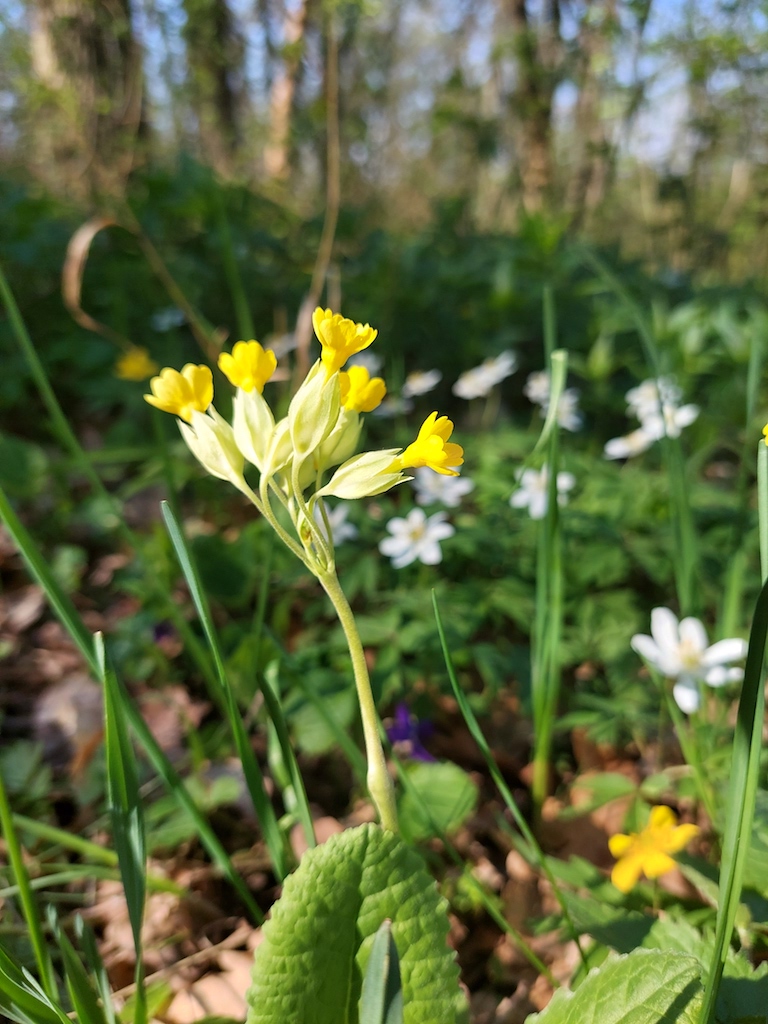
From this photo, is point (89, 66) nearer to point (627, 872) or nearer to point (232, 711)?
point (232, 711)

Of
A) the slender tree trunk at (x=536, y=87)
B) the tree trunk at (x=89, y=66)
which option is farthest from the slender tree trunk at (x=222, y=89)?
the slender tree trunk at (x=536, y=87)

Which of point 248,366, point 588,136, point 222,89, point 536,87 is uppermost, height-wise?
point 222,89

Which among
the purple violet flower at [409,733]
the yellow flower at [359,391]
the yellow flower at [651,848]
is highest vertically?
the yellow flower at [359,391]

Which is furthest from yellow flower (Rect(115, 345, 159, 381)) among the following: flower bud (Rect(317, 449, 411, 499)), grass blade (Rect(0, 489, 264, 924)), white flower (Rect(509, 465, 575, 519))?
flower bud (Rect(317, 449, 411, 499))

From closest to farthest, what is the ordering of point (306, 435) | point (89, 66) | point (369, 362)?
point (306, 435), point (369, 362), point (89, 66)

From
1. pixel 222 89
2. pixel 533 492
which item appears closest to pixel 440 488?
pixel 533 492

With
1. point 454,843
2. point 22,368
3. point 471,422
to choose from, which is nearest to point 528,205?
point 471,422

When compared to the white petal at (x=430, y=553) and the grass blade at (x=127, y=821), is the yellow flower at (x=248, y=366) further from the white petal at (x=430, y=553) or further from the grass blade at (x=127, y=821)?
the white petal at (x=430, y=553)

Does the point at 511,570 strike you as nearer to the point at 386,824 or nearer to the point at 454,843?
the point at 454,843
